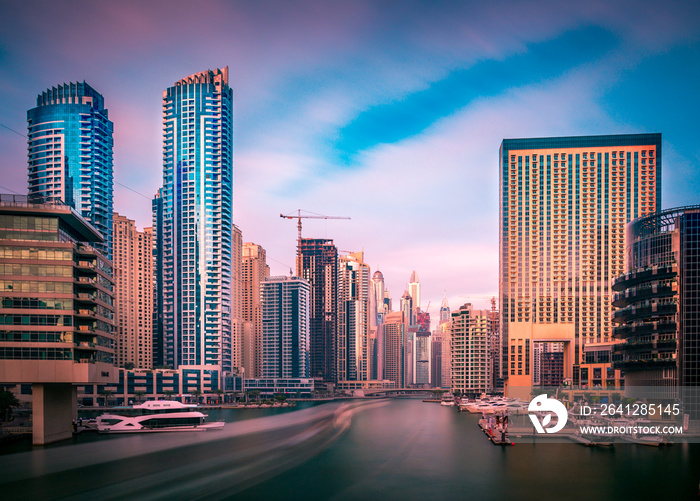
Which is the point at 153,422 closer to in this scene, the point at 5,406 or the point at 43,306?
the point at 5,406

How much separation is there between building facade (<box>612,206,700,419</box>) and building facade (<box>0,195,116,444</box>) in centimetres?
9470

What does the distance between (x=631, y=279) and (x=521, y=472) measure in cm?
7056

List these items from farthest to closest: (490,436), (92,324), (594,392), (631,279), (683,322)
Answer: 1. (594,392)
2. (631,279)
3. (683,322)
4. (490,436)
5. (92,324)

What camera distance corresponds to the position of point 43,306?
83000mm

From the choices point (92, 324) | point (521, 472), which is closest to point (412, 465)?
point (521, 472)

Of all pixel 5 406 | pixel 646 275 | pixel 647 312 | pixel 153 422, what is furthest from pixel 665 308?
pixel 5 406

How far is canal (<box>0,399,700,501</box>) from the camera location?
5572 cm

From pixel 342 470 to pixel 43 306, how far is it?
44446mm

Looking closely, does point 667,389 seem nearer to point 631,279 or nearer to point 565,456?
point 631,279

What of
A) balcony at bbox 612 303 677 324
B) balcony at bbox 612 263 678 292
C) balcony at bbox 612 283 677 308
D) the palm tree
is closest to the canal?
the palm tree

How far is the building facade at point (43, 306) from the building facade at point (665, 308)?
9470cm

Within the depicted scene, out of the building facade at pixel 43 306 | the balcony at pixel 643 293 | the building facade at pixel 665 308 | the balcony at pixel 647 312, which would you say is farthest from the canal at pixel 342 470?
the balcony at pixel 643 293

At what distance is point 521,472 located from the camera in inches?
2594

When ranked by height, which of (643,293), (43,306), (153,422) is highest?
Answer: (643,293)
